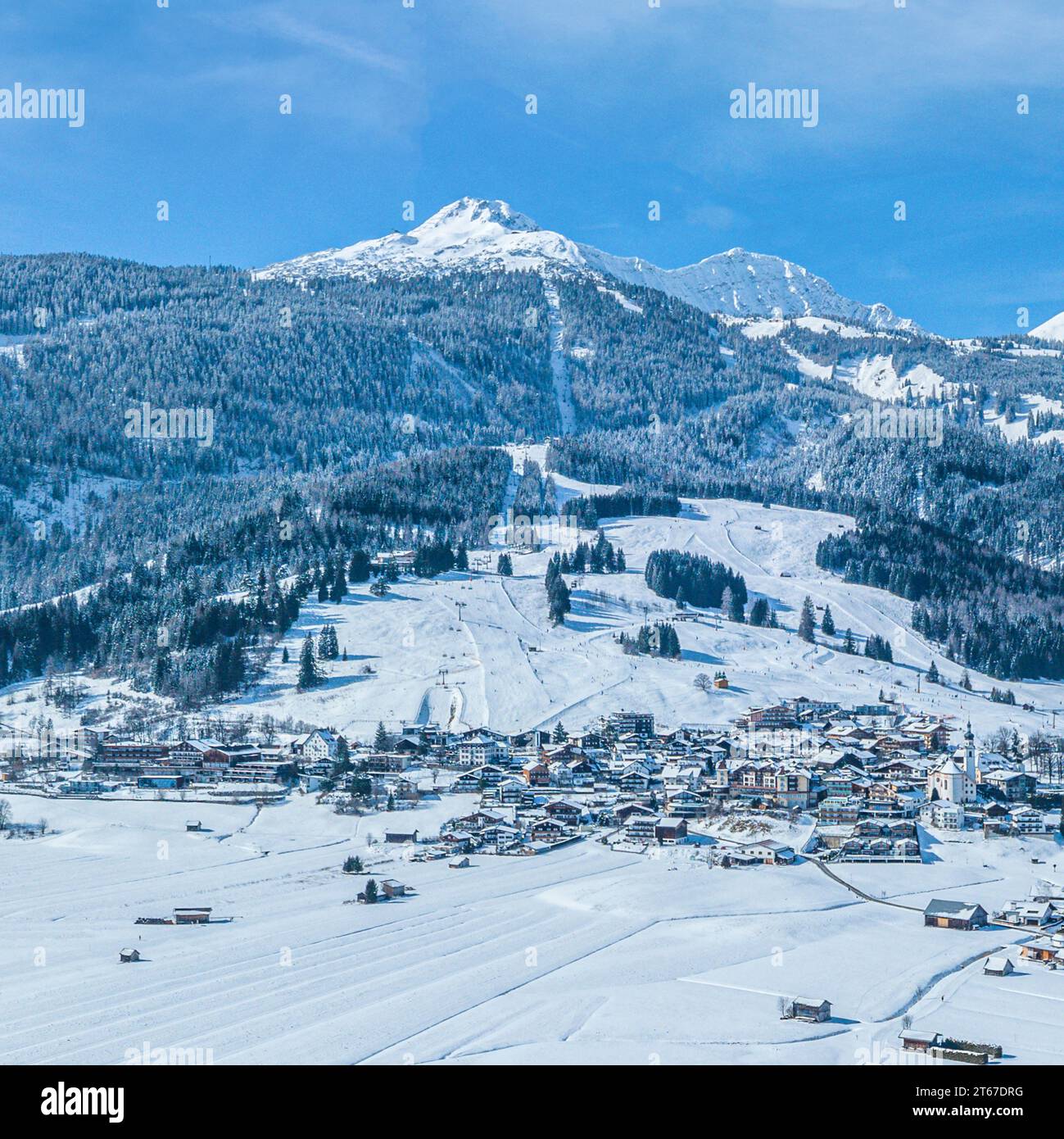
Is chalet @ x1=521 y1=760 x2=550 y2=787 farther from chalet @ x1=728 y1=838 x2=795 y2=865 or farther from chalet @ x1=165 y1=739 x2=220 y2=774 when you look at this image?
chalet @ x1=165 y1=739 x2=220 y2=774

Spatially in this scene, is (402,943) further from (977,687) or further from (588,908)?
(977,687)

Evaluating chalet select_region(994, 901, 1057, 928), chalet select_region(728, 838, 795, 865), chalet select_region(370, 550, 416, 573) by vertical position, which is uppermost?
chalet select_region(370, 550, 416, 573)

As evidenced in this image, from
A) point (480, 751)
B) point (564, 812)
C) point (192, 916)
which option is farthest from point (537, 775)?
point (192, 916)

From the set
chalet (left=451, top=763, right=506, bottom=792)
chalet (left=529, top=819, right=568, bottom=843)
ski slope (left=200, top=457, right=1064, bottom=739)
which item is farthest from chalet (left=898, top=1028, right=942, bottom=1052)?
ski slope (left=200, top=457, right=1064, bottom=739)

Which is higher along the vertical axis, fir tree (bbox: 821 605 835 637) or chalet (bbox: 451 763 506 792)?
fir tree (bbox: 821 605 835 637)

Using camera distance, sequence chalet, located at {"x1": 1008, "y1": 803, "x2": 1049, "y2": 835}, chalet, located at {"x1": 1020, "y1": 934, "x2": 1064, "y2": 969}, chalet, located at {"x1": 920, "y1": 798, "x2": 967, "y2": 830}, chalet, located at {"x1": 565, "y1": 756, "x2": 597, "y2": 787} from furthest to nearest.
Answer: chalet, located at {"x1": 565, "y1": 756, "x2": 597, "y2": 787}, chalet, located at {"x1": 920, "y1": 798, "x2": 967, "y2": 830}, chalet, located at {"x1": 1008, "y1": 803, "x2": 1049, "y2": 835}, chalet, located at {"x1": 1020, "y1": 934, "x2": 1064, "y2": 969}

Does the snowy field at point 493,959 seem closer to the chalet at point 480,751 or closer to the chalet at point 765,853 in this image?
the chalet at point 765,853
